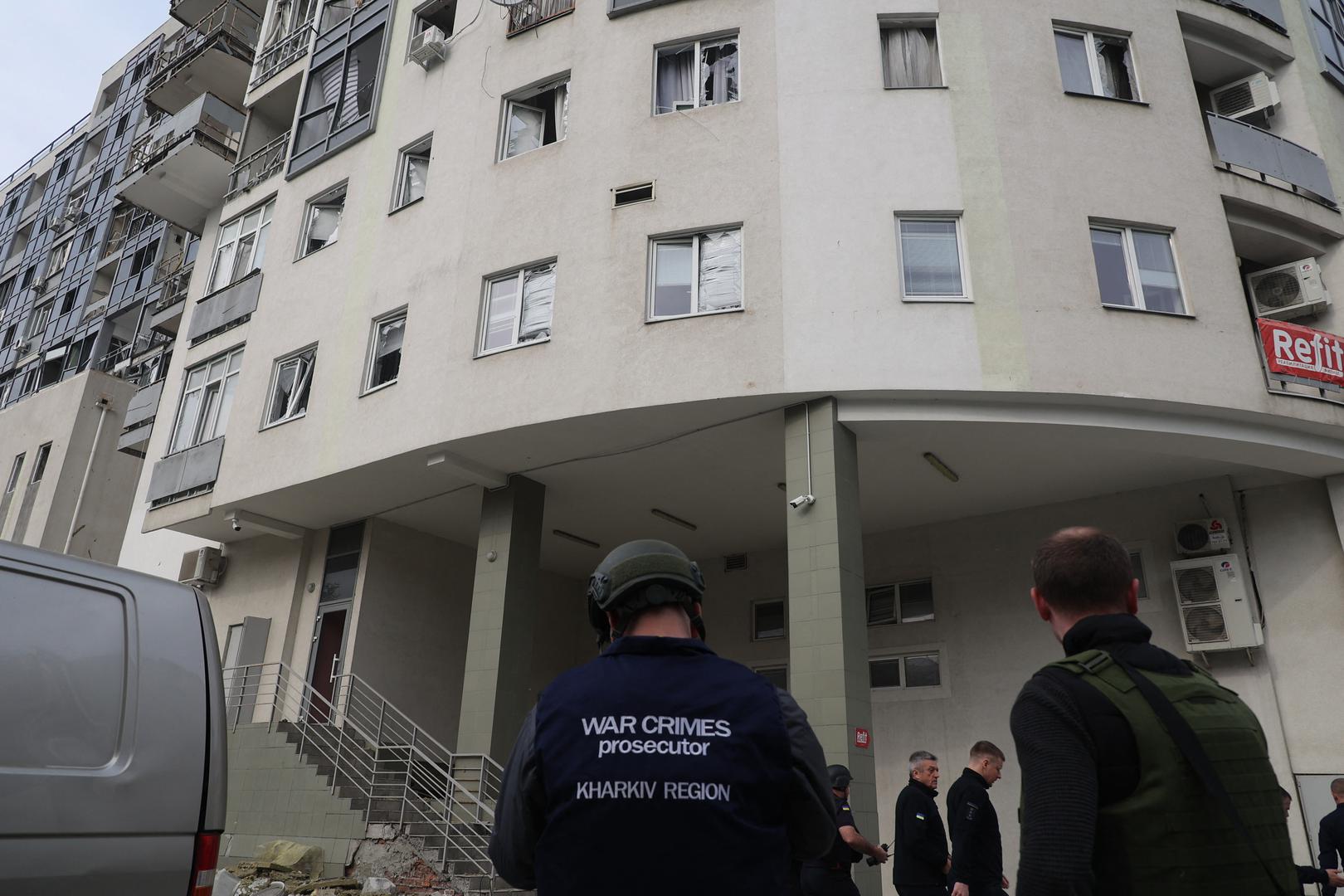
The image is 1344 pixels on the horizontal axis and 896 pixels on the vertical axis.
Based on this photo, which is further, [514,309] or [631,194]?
[514,309]

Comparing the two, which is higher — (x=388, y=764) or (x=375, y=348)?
A: (x=375, y=348)

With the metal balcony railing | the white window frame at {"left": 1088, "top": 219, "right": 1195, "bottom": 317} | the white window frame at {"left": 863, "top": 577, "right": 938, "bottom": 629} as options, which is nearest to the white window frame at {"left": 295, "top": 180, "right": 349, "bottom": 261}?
the metal balcony railing

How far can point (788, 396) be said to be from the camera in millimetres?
10992

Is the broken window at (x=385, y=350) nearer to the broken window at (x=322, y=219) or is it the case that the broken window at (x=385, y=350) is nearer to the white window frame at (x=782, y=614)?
the broken window at (x=322, y=219)

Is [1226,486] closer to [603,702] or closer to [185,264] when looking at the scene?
[603,702]

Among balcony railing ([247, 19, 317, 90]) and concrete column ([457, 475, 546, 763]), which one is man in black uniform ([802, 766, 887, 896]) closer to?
concrete column ([457, 475, 546, 763])

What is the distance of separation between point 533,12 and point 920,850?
44.0ft

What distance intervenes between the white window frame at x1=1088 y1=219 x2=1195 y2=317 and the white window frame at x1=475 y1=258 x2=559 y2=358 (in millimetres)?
6877

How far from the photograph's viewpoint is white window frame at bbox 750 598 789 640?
52.6 feet

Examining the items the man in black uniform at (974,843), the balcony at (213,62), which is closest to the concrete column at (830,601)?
the man in black uniform at (974,843)

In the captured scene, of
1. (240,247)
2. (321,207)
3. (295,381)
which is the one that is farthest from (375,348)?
(240,247)

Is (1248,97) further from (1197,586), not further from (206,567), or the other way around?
(206,567)

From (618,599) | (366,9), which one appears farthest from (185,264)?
(618,599)

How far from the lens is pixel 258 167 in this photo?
65.9 ft
